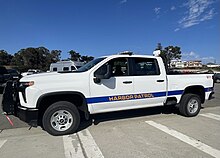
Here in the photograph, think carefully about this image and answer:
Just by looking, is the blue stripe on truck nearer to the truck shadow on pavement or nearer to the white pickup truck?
the white pickup truck

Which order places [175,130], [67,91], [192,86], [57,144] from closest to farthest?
[57,144]
[67,91]
[175,130]
[192,86]

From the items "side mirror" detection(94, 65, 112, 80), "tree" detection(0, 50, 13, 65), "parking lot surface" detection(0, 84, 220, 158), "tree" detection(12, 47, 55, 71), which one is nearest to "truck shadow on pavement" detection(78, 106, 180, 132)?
"parking lot surface" detection(0, 84, 220, 158)

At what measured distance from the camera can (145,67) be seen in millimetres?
5625

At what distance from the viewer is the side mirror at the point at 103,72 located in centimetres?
472

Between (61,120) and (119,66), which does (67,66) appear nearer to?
(119,66)

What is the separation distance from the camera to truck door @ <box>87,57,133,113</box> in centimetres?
489

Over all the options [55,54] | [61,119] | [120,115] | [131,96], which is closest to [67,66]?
[120,115]

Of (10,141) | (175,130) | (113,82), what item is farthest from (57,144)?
(175,130)

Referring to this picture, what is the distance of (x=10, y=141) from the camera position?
442cm

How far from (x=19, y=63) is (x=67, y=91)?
246ft

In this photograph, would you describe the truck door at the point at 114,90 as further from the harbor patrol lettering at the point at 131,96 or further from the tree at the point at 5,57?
the tree at the point at 5,57

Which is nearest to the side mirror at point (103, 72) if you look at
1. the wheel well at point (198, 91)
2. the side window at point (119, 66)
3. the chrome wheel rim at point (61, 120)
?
the side window at point (119, 66)

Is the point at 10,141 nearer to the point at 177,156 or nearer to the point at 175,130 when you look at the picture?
the point at 177,156

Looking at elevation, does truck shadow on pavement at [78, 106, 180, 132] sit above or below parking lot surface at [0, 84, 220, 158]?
above
